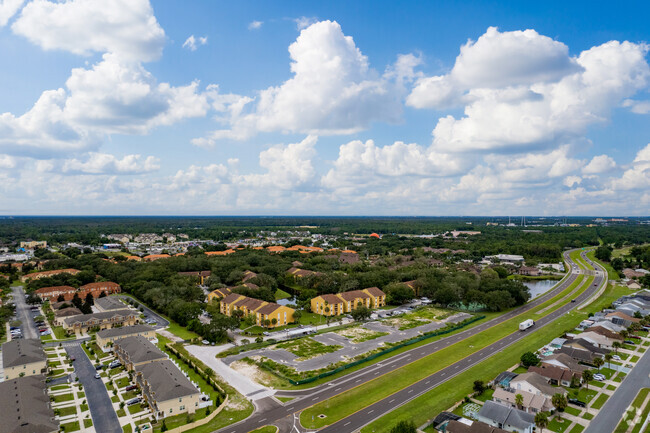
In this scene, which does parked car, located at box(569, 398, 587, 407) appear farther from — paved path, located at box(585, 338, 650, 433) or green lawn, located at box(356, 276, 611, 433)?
green lawn, located at box(356, 276, 611, 433)

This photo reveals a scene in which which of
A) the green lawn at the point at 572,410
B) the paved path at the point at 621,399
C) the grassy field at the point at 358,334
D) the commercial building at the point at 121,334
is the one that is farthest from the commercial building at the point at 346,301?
the paved path at the point at 621,399

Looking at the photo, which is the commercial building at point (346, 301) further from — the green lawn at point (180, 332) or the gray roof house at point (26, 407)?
the gray roof house at point (26, 407)

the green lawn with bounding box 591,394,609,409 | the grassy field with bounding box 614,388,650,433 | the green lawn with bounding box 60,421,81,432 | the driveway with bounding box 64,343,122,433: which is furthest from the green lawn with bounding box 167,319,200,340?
the grassy field with bounding box 614,388,650,433

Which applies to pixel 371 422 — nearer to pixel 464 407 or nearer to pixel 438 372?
pixel 464 407

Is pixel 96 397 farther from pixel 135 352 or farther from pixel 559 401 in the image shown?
pixel 559 401

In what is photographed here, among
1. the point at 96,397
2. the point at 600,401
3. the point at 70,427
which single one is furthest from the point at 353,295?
the point at 70,427

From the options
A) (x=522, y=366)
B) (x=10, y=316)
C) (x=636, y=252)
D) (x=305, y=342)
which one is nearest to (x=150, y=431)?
(x=305, y=342)
